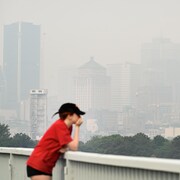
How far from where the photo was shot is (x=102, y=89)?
147m

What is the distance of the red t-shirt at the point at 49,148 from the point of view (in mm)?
3777

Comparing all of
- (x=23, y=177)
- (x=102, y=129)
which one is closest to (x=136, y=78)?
(x=102, y=129)

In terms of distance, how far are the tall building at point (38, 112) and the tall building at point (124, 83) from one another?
749 inches

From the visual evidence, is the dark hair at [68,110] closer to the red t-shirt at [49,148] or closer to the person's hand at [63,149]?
the red t-shirt at [49,148]

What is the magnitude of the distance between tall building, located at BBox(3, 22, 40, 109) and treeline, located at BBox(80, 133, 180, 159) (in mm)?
36165

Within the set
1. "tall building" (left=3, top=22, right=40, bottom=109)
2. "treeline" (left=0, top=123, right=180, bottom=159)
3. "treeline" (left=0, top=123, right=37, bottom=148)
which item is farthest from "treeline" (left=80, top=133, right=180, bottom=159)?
"tall building" (left=3, top=22, right=40, bottom=109)

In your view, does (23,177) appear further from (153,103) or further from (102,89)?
(102,89)

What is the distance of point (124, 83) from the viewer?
468 ft

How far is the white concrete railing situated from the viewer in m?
2.71

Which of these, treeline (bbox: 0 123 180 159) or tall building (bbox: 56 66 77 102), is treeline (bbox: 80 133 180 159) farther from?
tall building (bbox: 56 66 77 102)

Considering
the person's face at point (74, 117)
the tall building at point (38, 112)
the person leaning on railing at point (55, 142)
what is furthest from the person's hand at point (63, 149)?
the tall building at point (38, 112)

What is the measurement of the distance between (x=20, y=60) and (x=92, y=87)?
2052 centimetres

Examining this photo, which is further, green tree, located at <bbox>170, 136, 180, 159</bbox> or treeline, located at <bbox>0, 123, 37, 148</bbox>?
treeline, located at <bbox>0, 123, 37, 148</bbox>

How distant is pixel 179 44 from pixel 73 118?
457ft
